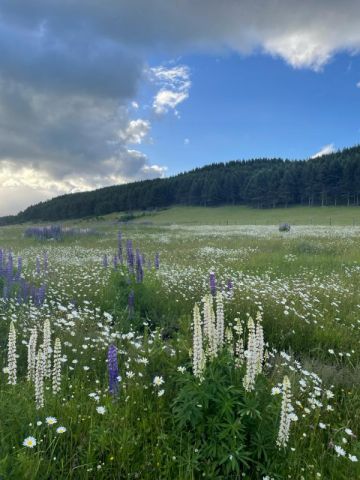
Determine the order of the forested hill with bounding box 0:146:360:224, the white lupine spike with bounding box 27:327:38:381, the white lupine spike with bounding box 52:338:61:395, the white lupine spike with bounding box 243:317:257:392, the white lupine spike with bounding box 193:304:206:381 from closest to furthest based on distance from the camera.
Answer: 1. the white lupine spike with bounding box 243:317:257:392
2. the white lupine spike with bounding box 193:304:206:381
3. the white lupine spike with bounding box 52:338:61:395
4. the white lupine spike with bounding box 27:327:38:381
5. the forested hill with bounding box 0:146:360:224

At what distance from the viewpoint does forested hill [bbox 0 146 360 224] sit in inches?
3221

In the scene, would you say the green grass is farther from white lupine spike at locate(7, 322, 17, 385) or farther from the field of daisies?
white lupine spike at locate(7, 322, 17, 385)

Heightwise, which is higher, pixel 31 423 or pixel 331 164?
pixel 331 164

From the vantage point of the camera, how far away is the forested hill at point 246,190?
81.8 meters

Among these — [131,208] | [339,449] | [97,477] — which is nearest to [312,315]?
[339,449]

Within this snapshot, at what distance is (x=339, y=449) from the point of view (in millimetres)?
3297

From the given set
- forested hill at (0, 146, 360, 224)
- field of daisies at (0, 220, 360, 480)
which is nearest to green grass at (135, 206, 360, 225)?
forested hill at (0, 146, 360, 224)

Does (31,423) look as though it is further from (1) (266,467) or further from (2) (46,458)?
(1) (266,467)

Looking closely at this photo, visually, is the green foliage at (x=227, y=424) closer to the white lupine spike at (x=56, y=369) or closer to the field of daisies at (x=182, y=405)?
the field of daisies at (x=182, y=405)

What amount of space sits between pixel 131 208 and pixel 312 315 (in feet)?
357

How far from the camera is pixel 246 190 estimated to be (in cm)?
9525

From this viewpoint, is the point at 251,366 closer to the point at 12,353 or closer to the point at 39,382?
the point at 39,382

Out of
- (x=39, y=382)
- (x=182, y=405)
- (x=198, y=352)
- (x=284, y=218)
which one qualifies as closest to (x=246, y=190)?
(x=284, y=218)

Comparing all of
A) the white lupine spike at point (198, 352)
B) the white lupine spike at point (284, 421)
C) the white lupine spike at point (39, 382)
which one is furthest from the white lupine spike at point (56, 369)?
the white lupine spike at point (284, 421)
